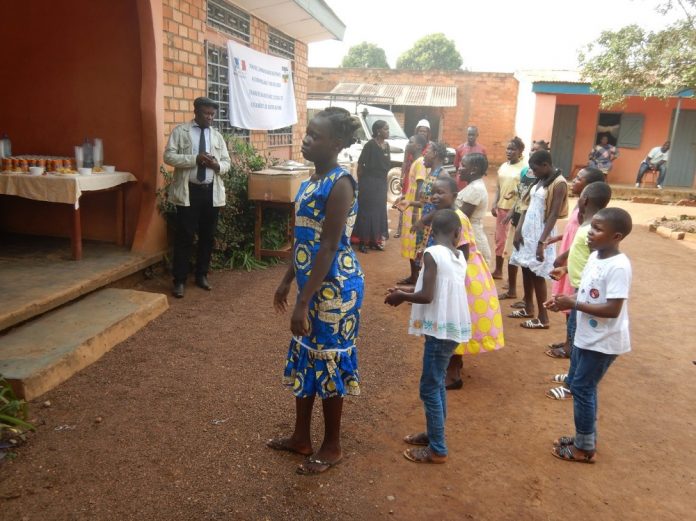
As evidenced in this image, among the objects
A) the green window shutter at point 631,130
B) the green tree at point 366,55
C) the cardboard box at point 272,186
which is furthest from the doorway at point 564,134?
the green tree at point 366,55

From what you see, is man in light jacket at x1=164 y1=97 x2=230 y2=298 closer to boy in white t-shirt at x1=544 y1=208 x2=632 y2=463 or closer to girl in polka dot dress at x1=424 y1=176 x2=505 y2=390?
girl in polka dot dress at x1=424 y1=176 x2=505 y2=390

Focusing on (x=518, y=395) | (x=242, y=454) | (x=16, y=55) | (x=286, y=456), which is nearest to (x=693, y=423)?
(x=518, y=395)

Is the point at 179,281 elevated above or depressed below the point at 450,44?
below

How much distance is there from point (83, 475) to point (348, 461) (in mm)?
1223

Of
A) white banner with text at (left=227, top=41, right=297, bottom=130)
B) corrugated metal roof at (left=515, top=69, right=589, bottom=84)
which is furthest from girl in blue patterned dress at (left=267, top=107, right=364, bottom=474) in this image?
corrugated metal roof at (left=515, top=69, right=589, bottom=84)

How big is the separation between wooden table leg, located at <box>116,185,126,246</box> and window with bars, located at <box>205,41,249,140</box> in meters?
1.64

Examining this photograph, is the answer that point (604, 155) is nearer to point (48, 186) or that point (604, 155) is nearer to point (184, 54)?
point (184, 54)

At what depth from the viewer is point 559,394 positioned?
3574 millimetres

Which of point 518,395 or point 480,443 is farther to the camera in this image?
point 518,395

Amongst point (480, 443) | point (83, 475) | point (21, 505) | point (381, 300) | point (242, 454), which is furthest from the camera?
point (381, 300)

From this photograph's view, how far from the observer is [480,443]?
299 cm

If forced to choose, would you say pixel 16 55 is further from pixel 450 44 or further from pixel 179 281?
pixel 450 44

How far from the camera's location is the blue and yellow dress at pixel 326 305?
238 centimetres

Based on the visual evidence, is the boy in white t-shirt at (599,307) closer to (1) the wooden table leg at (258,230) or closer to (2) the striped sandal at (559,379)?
(2) the striped sandal at (559,379)
